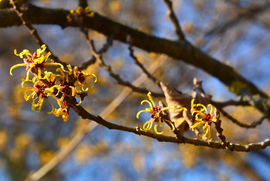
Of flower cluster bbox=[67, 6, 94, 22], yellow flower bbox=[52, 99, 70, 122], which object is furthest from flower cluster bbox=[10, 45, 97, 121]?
flower cluster bbox=[67, 6, 94, 22]

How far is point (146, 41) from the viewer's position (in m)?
2.68

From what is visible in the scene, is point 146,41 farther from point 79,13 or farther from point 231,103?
point 231,103

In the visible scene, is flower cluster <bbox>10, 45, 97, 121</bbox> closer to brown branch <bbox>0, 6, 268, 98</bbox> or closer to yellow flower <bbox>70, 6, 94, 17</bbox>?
brown branch <bbox>0, 6, 268, 98</bbox>

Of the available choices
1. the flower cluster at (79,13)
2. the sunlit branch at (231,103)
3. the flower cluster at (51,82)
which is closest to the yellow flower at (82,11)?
the flower cluster at (79,13)

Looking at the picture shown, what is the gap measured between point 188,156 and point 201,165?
0.53 m

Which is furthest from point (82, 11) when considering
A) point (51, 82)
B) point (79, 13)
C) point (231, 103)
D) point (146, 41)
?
point (51, 82)

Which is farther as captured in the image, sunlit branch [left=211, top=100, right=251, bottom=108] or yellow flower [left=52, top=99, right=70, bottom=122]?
sunlit branch [left=211, top=100, right=251, bottom=108]

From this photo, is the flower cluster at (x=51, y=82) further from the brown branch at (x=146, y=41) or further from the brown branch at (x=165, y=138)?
the brown branch at (x=146, y=41)

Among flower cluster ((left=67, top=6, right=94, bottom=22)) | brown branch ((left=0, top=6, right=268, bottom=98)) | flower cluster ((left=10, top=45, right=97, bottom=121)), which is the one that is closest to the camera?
flower cluster ((left=10, top=45, right=97, bottom=121))

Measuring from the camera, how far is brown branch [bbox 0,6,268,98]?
225 centimetres

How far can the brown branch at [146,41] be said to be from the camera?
2249mm

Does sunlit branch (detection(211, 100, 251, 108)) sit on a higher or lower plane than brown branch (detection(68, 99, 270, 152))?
lower

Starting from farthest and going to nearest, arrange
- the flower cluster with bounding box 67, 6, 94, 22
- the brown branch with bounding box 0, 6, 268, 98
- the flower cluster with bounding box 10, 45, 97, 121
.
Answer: the flower cluster with bounding box 67, 6, 94, 22 < the brown branch with bounding box 0, 6, 268, 98 < the flower cluster with bounding box 10, 45, 97, 121

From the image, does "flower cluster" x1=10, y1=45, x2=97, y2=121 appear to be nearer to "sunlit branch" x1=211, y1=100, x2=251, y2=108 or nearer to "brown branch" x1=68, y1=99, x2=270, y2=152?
"brown branch" x1=68, y1=99, x2=270, y2=152
